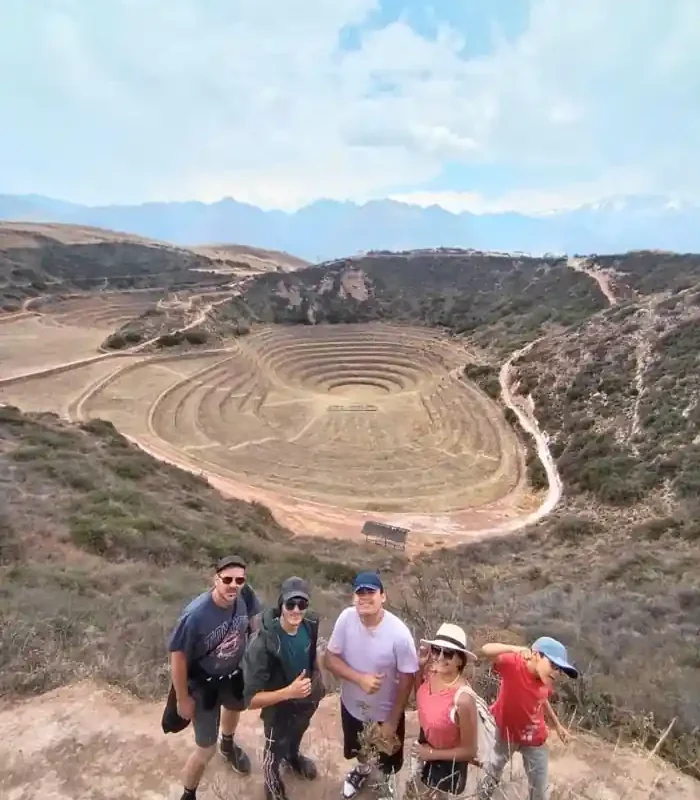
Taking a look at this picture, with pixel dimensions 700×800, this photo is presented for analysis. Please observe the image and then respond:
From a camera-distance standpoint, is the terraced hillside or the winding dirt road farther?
the terraced hillside

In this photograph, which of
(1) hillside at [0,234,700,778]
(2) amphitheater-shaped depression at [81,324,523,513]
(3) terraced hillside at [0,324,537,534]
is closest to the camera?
(1) hillside at [0,234,700,778]

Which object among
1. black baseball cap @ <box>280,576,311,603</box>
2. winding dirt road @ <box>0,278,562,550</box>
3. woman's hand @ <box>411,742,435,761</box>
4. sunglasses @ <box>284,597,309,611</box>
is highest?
black baseball cap @ <box>280,576,311,603</box>

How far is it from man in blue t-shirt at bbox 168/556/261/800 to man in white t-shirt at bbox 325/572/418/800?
2.18 ft

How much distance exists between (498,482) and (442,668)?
2026 centimetres

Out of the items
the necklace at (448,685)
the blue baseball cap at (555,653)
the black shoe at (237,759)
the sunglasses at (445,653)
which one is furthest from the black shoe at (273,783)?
the blue baseball cap at (555,653)

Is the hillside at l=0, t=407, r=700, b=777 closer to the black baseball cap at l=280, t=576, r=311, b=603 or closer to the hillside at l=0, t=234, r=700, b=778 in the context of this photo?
the hillside at l=0, t=234, r=700, b=778

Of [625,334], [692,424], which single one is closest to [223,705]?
[692,424]

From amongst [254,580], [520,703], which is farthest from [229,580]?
[254,580]

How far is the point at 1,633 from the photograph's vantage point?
6234mm

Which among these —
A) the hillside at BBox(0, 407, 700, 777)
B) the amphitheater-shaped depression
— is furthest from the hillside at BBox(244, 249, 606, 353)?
the hillside at BBox(0, 407, 700, 777)

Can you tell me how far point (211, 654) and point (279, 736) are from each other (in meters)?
0.79

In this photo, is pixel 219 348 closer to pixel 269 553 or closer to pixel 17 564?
pixel 269 553

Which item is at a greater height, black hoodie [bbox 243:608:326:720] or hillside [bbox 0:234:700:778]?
black hoodie [bbox 243:608:326:720]

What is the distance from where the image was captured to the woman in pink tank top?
358 centimetres
